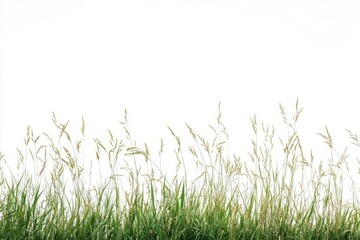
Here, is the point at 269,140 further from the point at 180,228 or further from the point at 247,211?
the point at 180,228

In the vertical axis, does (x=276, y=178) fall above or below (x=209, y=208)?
above

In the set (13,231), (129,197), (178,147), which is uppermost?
(178,147)

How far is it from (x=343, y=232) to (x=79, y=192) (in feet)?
6.47

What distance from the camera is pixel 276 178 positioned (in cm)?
427

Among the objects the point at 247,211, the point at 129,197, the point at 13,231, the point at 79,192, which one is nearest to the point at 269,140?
the point at 247,211

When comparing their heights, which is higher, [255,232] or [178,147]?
[178,147]

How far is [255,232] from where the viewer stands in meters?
4.12

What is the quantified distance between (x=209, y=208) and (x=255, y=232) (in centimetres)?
37

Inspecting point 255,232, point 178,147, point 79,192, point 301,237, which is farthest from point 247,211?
point 79,192

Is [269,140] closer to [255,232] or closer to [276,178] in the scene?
[276,178]

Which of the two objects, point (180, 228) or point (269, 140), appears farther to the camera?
point (269, 140)

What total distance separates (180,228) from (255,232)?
0.55 metres

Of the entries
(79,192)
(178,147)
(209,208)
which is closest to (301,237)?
(209,208)

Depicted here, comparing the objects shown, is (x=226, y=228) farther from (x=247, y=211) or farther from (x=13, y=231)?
(x=13, y=231)
